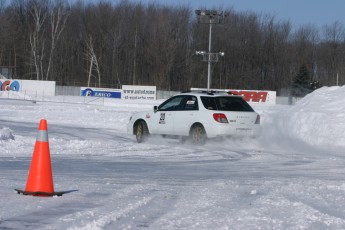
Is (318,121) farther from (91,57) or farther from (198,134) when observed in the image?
(91,57)

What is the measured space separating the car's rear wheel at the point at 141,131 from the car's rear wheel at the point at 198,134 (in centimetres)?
188

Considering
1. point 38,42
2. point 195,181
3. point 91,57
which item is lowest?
point 195,181

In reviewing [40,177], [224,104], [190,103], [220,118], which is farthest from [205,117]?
[40,177]

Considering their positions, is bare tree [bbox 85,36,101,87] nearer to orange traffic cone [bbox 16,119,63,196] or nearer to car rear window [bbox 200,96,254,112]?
car rear window [bbox 200,96,254,112]

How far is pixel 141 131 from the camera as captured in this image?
64.5 feet

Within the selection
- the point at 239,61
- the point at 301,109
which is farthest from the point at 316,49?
the point at 301,109

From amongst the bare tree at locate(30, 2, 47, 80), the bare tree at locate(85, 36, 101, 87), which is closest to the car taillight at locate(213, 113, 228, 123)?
the bare tree at locate(30, 2, 47, 80)

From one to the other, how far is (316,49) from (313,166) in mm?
88609

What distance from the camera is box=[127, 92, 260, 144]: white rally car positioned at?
17.5 metres

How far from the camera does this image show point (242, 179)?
10.3 metres

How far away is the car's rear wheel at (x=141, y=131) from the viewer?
19.5m

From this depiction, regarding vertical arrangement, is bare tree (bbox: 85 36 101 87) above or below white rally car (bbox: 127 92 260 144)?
above

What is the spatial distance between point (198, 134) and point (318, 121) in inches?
142

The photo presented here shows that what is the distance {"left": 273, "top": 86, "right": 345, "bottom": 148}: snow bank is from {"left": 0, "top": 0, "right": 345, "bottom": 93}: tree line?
224ft
